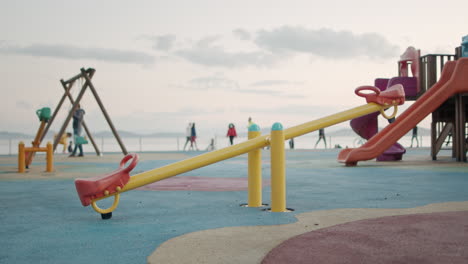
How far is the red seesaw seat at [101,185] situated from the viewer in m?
4.93

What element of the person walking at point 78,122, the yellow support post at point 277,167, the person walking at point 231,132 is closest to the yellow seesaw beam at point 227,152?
the yellow support post at point 277,167

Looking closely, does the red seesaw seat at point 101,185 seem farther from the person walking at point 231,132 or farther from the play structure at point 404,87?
the person walking at point 231,132

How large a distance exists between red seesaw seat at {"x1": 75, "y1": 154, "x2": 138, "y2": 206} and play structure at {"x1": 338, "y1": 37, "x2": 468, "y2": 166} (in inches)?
380

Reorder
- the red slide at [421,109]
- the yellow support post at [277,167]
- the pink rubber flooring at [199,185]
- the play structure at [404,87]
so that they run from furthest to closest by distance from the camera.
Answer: the play structure at [404,87] < the red slide at [421,109] < the pink rubber flooring at [199,185] < the yellow support post at [277,167]

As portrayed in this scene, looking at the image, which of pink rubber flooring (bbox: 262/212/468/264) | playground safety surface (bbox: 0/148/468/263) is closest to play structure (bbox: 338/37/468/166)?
playground safety surface (bbox: 0/148/468/263)

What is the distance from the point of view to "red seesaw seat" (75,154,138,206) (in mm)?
4934

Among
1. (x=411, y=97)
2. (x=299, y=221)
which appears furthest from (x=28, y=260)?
(x=411, y=97)

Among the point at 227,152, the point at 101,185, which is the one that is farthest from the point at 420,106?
the point at 101,185

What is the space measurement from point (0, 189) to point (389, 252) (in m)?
7.43

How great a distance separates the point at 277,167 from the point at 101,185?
6.43 feet

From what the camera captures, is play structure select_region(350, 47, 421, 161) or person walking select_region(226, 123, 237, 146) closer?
play structure select_region(350, 47, 421, 161)

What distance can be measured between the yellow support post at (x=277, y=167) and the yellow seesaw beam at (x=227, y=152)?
0.14 m

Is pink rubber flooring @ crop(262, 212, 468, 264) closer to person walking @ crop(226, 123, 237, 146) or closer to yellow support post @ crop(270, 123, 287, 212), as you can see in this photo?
yellow support post @ crop(270, 123, 287, 212)

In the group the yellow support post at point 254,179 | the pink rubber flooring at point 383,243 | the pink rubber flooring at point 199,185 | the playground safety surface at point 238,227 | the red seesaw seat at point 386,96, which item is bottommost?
the pink rubber flooring at point 199,185
